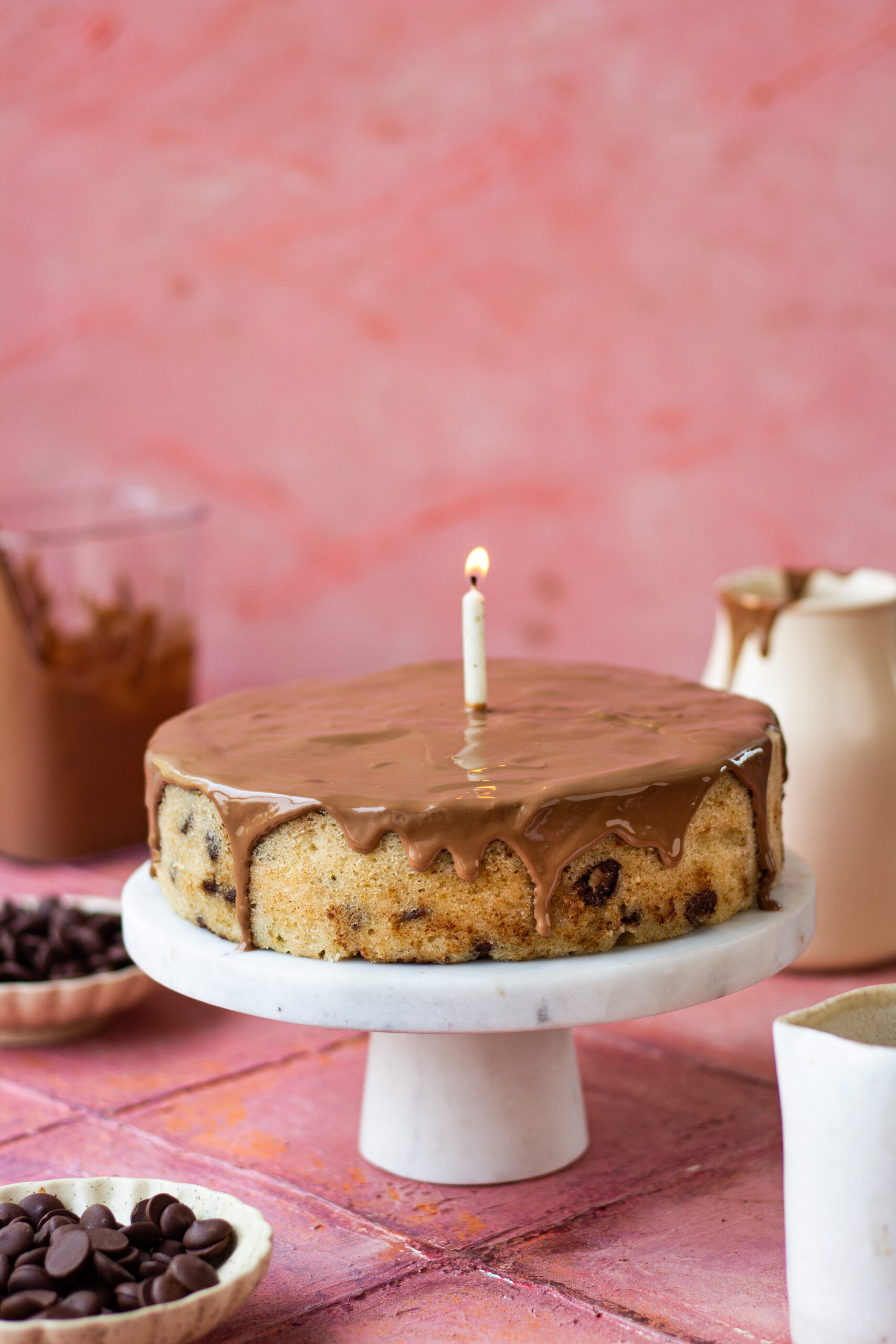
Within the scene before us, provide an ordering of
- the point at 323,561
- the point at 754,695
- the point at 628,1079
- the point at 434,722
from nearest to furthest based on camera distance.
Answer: the point at 434,722 < the point at 628,1079 < the point at 754,695 < the point at 323,561

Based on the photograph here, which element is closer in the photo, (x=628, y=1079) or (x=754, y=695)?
(x=628, y=1079)

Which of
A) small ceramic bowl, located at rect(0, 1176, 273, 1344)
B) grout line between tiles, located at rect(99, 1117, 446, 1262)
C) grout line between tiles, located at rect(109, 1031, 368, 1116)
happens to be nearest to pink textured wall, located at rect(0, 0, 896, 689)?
grout line between tiles, located at rect(109, 1031, 368, 1116)

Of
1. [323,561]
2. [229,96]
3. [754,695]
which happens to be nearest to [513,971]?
A: [754,695]

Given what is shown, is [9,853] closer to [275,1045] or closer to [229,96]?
[275,1045]

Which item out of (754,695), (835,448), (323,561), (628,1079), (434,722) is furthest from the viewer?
(323,561)

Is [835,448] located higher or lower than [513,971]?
higher

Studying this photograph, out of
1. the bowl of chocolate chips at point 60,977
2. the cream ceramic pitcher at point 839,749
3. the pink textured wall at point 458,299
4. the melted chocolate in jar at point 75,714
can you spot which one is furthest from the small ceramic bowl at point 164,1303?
the pink textured wall at point 458,299

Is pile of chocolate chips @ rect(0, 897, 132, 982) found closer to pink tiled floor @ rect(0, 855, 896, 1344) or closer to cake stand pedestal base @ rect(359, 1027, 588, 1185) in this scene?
pink tiled floor @ rect(0, 855, 896, 1344)

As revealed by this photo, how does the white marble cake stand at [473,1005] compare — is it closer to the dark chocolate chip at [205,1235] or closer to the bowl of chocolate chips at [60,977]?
the dark chocolate chip at [205,1235]
